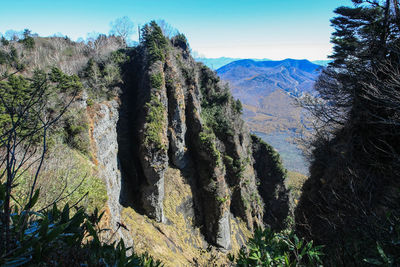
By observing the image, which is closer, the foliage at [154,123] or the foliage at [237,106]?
the foliage at [154,123]

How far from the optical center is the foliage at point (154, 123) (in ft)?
53.0

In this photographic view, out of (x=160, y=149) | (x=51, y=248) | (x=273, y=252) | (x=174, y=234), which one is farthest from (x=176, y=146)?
(x=51, y=248)

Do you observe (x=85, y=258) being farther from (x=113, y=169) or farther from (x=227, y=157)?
(x=227, y=157)

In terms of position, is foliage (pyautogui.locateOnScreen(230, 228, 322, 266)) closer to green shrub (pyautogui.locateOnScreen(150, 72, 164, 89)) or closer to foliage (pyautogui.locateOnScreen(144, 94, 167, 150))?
foliage (pyautogui.locateOnScreen(144, 94, 167, 150))

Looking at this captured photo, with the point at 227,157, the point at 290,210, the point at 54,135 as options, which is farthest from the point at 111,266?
the point at 290,210

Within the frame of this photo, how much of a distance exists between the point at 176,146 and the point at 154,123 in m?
3.72

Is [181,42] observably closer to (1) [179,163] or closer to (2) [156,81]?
(2) [156,81]

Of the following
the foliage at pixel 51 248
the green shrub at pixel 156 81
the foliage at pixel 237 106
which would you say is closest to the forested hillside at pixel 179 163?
the foliage at pixel 51 248

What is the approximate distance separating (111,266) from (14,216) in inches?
67.6

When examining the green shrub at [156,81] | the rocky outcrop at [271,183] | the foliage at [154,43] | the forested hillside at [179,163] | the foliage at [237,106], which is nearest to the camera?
the forested hillside at [179,163]

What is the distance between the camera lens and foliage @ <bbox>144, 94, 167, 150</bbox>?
1614 cm

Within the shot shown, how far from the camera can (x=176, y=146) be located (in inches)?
758

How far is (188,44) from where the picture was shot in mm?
30781

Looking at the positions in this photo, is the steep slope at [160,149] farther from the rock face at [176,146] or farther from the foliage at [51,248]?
the foliage at [51,248]
